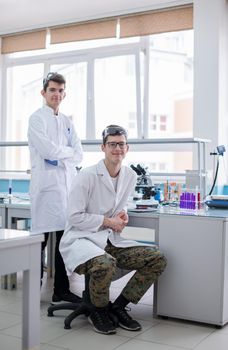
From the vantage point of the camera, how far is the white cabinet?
8.29 feet

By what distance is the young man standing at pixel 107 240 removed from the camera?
2479 mm

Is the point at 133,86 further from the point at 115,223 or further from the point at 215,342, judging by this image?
the point at 215,342

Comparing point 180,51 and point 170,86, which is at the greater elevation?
point 180,51

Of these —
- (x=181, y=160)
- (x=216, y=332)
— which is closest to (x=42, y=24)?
(x=181, y=160)

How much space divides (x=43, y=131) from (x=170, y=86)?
93.7 inches

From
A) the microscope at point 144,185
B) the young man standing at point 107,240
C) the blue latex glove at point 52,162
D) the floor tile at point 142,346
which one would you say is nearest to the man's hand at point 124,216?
the young man standing at point 107,240

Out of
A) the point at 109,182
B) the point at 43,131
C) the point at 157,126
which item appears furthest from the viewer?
the point at 157,126

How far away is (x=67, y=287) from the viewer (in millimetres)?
3006

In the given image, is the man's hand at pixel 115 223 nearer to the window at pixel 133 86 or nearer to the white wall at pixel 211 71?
the white wall at pixel 211 71

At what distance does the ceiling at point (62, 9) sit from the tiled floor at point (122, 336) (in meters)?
3.09

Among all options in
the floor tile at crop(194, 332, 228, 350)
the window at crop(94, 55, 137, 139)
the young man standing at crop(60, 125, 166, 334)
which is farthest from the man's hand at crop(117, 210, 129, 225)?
the window at crop(94, 55, 137, 139)

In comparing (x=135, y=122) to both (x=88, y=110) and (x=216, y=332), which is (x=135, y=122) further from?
(x=216, y=332)

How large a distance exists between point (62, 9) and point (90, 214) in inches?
119

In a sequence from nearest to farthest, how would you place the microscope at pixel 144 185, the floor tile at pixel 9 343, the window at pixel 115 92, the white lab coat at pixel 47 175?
1. the floor tile at pixel 9 343
2. the white lab coat at pixel 47 175
3. the microscope at pixel 144 185
4. the window at pixel 115 92
